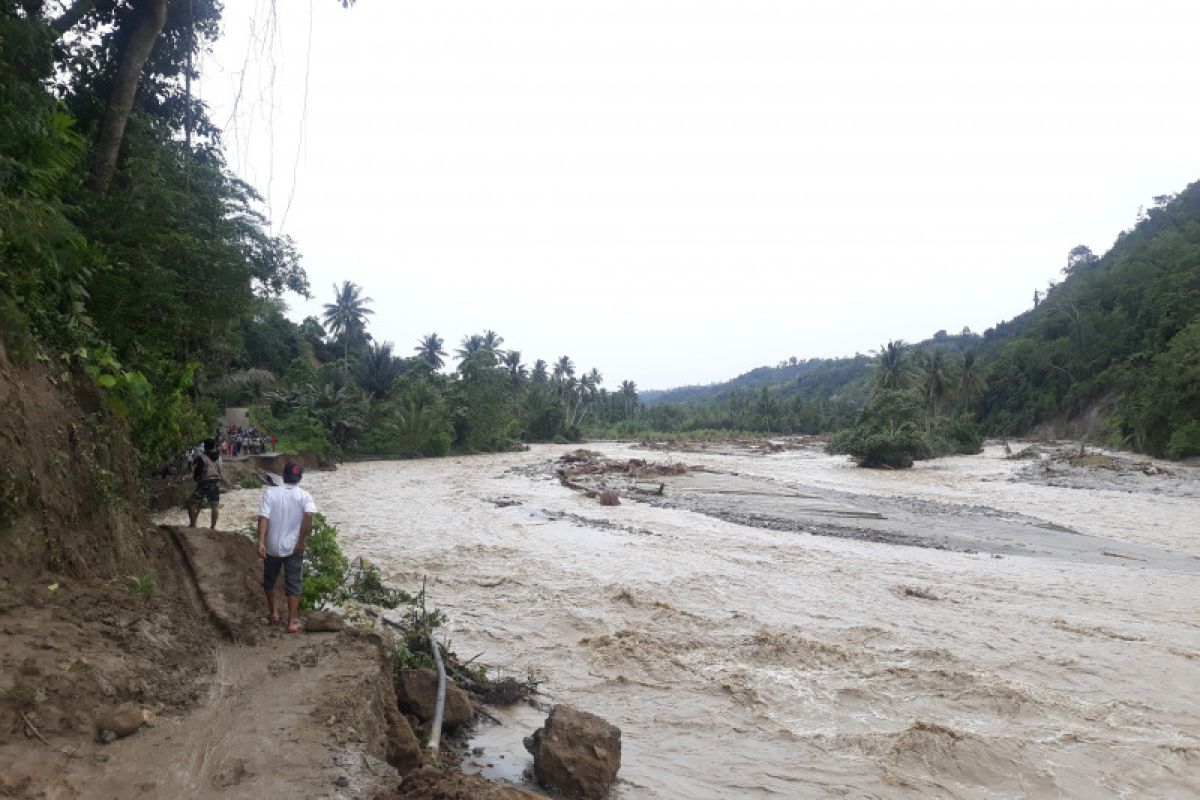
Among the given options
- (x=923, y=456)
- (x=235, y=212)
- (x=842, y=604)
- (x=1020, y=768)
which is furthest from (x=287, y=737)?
(x=923, y=456)

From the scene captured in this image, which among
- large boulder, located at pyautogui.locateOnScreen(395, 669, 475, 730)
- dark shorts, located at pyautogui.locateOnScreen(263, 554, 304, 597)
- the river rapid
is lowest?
the river rapid

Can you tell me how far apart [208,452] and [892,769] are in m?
10.8

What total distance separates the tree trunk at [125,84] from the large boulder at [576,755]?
428 inches

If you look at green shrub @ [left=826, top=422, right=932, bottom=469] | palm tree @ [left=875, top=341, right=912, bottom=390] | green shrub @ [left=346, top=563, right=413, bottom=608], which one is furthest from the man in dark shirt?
palm tree @ [left=875, top=341, right=912, bottom=390]

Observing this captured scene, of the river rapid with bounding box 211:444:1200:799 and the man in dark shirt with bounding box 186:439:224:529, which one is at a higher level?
the man in dark shirt with bounding box 186:439:224:529

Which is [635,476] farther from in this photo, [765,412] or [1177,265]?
[765,412]

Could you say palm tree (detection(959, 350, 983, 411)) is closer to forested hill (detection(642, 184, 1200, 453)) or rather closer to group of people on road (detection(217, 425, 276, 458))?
forested hill (detection(642, 184, 1200, 453))

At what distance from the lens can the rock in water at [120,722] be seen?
10.3ft

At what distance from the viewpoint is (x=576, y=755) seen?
4277 mm

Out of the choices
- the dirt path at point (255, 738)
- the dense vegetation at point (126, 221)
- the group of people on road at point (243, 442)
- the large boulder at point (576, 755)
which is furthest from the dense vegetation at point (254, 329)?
the large boulder at point (576, 755)

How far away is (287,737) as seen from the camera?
11.5 ft

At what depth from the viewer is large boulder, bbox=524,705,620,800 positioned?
4223 mm

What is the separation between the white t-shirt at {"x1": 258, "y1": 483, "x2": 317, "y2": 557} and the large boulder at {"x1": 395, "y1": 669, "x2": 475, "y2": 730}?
1.47 metres

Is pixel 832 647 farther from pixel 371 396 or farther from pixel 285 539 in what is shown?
pixel 371 396
